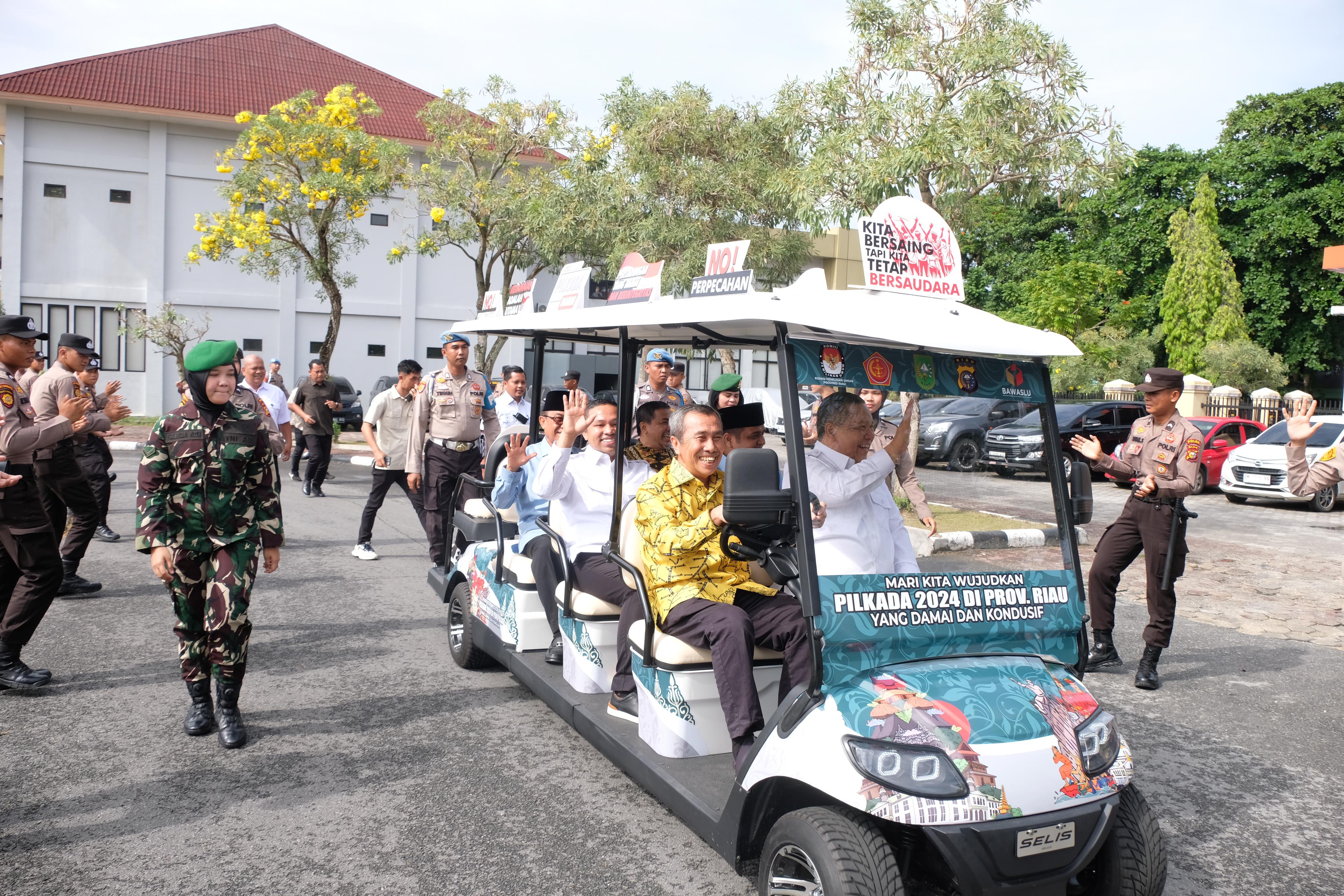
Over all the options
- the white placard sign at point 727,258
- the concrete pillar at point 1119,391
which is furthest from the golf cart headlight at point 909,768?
the concrete pillar at point 1119,391

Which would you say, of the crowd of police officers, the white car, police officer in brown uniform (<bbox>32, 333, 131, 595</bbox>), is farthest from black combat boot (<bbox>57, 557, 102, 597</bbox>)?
the white car

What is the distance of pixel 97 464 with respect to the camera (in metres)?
7.85

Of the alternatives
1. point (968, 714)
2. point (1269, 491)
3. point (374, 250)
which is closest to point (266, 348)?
point (374, 250)

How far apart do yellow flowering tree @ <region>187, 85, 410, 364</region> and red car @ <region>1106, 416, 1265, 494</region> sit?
46.6 feet

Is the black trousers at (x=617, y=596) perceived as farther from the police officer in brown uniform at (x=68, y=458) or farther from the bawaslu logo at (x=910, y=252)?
the police officer in brown uniform at (x=68, y=458)

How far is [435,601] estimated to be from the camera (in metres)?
7.47

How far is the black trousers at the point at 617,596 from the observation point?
4137 millimetres

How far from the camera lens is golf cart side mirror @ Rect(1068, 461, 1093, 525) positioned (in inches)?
133

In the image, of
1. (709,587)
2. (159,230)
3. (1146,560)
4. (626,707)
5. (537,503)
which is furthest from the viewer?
(159,230)

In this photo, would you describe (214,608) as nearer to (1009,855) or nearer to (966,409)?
(1009,855)

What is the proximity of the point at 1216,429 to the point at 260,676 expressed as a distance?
17959mm

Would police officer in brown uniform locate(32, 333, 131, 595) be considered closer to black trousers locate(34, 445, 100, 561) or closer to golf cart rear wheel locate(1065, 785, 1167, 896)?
black trousers locate(34, 445, 100, 561)

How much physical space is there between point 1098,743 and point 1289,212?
38.1m

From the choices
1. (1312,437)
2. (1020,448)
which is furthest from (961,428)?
(1312,437)
